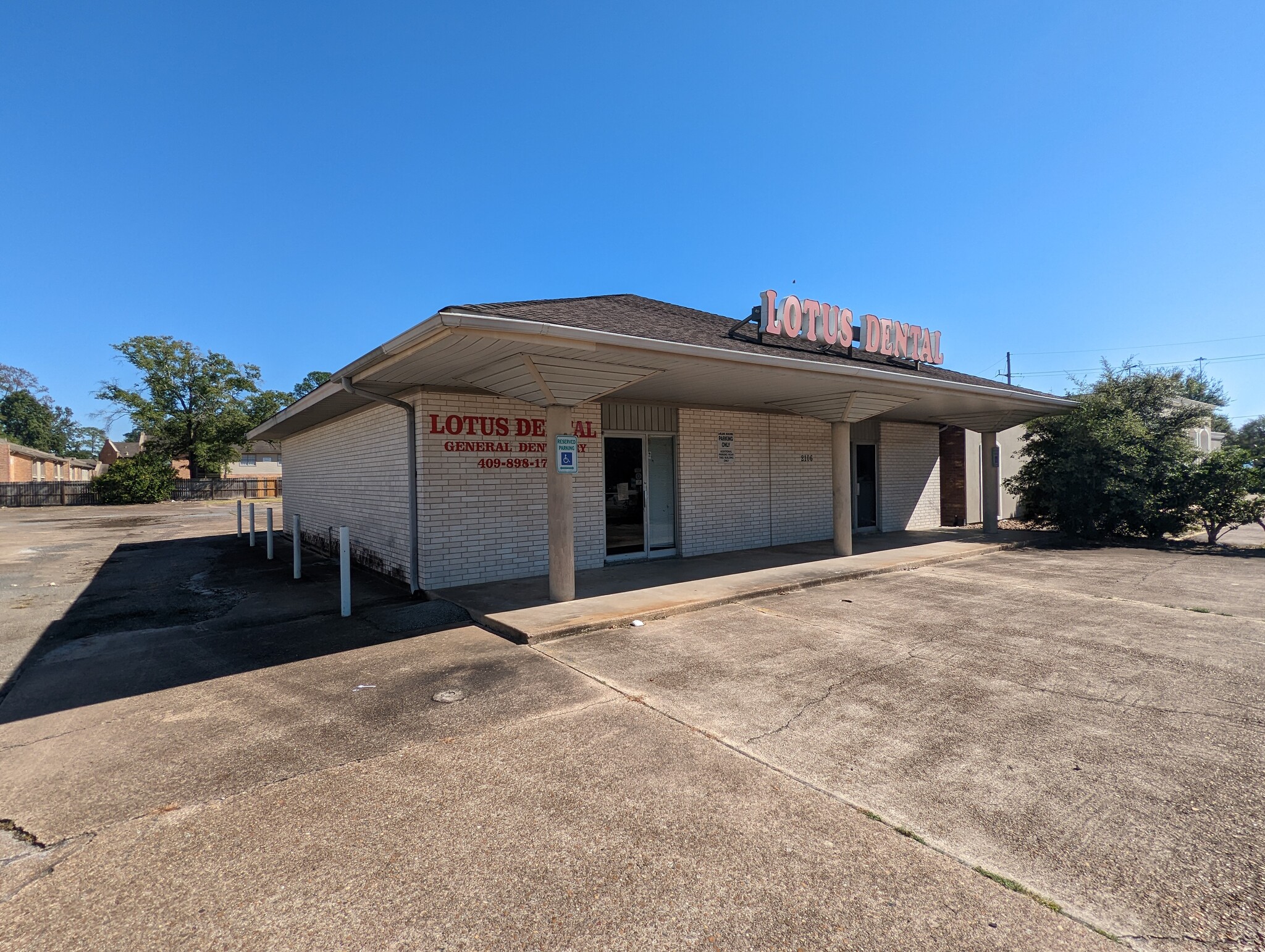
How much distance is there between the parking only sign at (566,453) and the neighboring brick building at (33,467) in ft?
153

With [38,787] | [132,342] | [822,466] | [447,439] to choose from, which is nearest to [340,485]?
[447,439]

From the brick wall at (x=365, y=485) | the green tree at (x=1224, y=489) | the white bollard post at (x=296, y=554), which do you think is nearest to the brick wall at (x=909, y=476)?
the green tree at (x=1224, y=489)

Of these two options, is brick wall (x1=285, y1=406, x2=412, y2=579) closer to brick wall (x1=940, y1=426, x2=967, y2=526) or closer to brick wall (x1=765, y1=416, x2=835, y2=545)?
brick wall (x1=765, y1=416, x2=835, y2=545)

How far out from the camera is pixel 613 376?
24.2 feet

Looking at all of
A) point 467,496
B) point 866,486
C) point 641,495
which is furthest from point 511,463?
point 866,486

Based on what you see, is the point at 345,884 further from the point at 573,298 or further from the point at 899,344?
the point at 899,344

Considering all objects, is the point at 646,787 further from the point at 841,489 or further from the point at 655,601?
the point at 841,489

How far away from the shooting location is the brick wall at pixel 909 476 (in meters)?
15.4

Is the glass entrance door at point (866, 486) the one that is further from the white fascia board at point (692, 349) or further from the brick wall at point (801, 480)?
the white fascia board at point (692, 349)

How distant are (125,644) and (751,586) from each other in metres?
7.48

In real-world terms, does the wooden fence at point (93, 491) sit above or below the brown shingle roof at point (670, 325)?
below

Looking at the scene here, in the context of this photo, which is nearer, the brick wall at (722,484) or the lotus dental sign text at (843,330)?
the lotus dental sign text at (843,330)

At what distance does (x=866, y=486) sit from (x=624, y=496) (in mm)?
7640

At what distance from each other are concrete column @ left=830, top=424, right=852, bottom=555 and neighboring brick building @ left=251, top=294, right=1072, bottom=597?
0.13ft
